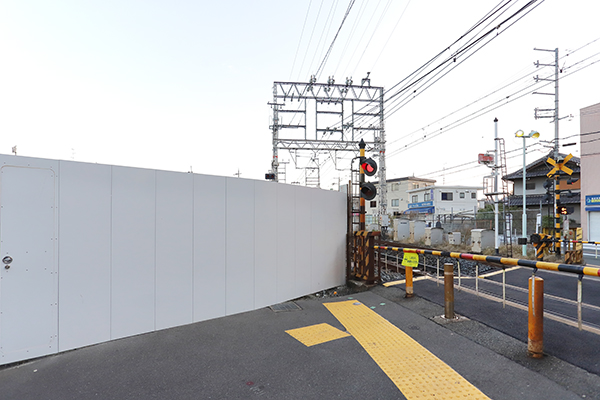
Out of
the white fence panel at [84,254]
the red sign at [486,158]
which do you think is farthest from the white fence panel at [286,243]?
the red sign at [486,158]

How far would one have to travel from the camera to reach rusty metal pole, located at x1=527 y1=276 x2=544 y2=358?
3229mm

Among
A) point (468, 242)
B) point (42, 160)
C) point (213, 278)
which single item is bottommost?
point (468, 242)

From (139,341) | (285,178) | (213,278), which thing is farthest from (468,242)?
(139,341)

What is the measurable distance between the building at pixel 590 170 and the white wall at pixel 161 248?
21.1 meters

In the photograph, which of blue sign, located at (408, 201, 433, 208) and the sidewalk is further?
blue sign, located at (408, 201, 433, 208)

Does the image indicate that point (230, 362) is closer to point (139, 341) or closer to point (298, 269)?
point (139, 341)

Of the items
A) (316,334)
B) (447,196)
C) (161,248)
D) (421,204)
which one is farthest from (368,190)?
(447,196)

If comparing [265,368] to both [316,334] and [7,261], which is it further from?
[7,261]

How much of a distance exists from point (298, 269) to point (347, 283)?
1.57 metres

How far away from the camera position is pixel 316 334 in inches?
167

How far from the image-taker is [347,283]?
7.22 metres

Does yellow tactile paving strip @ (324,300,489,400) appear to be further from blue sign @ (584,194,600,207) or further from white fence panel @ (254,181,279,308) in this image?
blue sign @ (584,194,600,207)

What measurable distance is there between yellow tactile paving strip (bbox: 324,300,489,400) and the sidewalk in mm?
96

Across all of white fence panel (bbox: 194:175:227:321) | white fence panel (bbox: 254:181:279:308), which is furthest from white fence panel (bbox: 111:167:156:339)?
white fence panel (bbox: 254:181:279:308)
